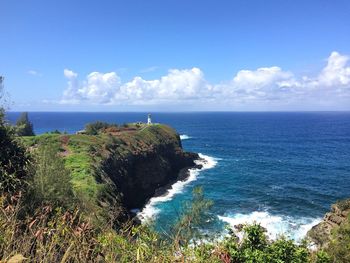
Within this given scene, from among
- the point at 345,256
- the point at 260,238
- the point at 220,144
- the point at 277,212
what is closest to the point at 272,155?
the point at 220,144

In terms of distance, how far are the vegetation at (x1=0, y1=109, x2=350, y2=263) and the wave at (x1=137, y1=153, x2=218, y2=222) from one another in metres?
11.7

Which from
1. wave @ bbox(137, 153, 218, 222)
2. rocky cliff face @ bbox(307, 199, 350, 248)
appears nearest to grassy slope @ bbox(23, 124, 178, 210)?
wave @ bbox(137, 153, 218, 222)

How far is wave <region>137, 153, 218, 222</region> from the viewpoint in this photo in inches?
2183

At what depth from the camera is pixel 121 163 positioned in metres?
66.8

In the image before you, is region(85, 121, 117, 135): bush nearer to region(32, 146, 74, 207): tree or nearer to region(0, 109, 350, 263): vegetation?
region(0, 109, 350, 263): vegetation

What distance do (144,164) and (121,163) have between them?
28.7ft

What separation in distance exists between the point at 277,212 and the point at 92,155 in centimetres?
3423

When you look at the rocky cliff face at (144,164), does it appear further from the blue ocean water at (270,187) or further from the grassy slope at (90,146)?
the blue ocean water at (270,187)

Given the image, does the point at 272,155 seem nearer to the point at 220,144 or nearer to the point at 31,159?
the point at 220,144

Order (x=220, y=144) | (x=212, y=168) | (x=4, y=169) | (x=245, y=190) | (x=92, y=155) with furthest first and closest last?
(x=220, y=144) → (x=212, y=168) → (x=245, y=190) → (x=92, y=155) → (x=4, y=169)

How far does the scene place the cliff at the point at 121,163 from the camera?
4875 cm

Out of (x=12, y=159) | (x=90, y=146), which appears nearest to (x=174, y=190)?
(x=90, y=146)

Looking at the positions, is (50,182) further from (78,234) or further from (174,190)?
(174,190)

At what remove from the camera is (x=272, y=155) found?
110375 millimetres
